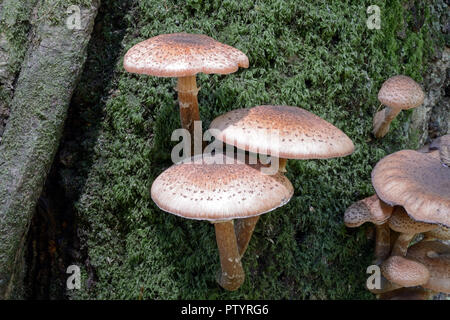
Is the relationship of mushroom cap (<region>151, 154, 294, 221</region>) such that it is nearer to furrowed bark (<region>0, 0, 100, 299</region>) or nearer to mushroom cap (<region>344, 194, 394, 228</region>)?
mushroom cap (<region>344, 194, 394, 228</region>)

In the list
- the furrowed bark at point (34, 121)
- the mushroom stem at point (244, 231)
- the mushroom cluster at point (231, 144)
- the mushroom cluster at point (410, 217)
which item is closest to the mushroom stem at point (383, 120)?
the mushroom cluster at point (410, 217)

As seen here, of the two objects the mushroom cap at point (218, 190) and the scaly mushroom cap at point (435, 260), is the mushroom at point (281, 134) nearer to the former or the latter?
the mushroom cap at point (218, 190)

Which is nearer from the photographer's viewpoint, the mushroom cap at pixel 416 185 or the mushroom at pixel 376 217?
the mushroom cap at pixel 416 185

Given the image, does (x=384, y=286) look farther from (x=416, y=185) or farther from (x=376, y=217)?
(x=416, y=185)

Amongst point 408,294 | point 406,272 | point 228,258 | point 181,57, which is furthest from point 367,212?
point 181,57

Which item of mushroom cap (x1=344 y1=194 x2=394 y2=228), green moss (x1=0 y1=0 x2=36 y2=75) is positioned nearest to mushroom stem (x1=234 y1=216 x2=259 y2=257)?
mushroom cap (x1=344 y1=194 x2=394 y2=228)

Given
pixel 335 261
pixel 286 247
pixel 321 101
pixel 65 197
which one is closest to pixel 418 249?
pixel 335 261
